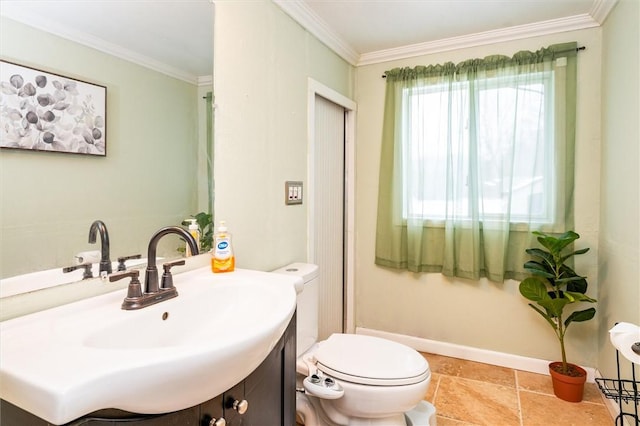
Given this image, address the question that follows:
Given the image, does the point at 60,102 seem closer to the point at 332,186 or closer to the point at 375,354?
the point at 375,354

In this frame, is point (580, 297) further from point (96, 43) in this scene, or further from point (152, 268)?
point (96, 43)

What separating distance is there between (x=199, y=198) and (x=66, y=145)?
516mm

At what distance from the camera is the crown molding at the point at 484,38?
2207 millimetres

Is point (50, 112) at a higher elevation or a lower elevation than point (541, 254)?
higher

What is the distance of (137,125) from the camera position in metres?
1.18

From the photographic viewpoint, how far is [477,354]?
100 inches

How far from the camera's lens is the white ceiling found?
1019mm

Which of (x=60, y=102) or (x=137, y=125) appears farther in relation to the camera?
(x=137, y=125)

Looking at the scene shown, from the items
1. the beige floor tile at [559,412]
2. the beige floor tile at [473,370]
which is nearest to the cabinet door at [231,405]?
the beige floor tile at [559,412]

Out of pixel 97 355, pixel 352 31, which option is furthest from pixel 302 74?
pixel 97 355

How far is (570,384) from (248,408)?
199cm

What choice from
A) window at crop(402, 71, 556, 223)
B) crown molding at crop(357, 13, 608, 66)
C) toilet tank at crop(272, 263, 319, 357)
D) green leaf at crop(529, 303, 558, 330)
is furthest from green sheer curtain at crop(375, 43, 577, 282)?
toilet tank at crop(272, 263, 319, 357)

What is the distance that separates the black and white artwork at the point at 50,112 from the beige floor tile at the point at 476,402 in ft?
6.79

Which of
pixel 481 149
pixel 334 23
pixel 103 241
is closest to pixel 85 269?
pixel 103 241
